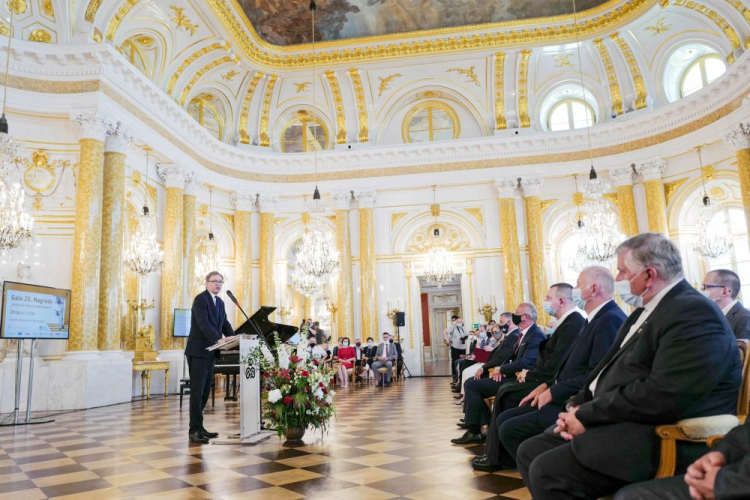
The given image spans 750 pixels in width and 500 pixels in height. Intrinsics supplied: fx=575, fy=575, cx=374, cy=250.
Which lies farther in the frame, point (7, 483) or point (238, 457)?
point (238, 457)

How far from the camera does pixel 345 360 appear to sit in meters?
13.7

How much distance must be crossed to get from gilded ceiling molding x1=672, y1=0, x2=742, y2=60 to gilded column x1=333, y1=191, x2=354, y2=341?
9735mm

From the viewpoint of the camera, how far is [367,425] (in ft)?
22.0

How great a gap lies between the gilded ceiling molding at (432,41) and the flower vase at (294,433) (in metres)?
11.4

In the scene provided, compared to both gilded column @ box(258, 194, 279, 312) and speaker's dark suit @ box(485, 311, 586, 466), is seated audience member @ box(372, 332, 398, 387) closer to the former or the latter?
gilded column @ box(258, 194, 279, 312)

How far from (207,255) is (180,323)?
9.01 ft

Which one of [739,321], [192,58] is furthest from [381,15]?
[739,321]

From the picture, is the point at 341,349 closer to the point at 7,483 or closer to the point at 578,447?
the point at 7,483

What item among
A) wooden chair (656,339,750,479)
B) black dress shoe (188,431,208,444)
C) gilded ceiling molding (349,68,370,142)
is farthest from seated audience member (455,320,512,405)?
gilded ceiling molding (349,68,370,142)

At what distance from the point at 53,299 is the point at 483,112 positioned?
12495 mm

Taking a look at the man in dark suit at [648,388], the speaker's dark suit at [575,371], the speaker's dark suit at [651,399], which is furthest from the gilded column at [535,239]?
the speaker's dark suit at [651,399]

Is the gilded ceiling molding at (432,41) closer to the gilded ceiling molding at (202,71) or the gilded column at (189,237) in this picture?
Result: the gilded ceiling molding at (202,71)

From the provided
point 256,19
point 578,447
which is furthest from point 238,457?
point 256,19

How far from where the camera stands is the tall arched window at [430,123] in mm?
17281
